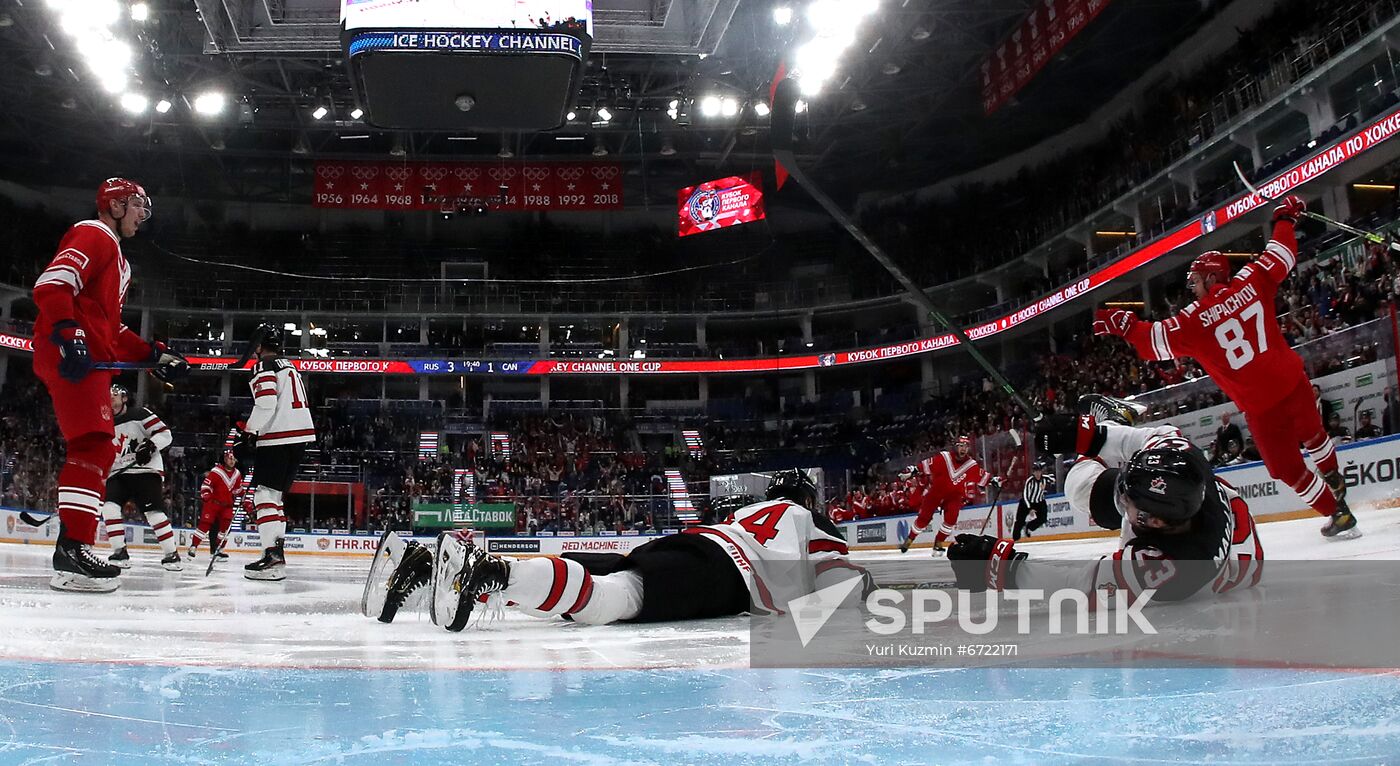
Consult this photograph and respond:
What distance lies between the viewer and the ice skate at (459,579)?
109 inches

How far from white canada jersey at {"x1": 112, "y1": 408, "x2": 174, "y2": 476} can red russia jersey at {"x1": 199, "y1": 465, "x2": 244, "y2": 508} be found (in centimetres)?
221

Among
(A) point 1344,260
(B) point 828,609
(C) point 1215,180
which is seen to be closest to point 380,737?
(B) point 828,609

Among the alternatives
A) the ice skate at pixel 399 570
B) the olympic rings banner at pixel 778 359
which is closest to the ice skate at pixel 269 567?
the ice skate at pixel 399 570

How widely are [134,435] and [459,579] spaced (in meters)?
5.45

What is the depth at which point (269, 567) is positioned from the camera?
5.66m

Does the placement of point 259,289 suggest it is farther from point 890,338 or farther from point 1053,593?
point 1053,593

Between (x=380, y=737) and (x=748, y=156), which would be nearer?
(x=380, y=737)

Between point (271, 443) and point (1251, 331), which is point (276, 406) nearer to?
point (271, 443)

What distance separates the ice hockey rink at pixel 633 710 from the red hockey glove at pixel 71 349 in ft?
6.47

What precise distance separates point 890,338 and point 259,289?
19318mm

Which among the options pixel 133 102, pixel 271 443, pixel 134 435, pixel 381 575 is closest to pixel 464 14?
pixel 134 435

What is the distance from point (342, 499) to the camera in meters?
18.9

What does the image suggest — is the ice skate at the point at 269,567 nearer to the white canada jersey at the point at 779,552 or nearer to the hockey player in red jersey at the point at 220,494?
the white canada jersey at the point at 779,552

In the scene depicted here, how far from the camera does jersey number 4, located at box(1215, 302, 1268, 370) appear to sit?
4.67 meters
